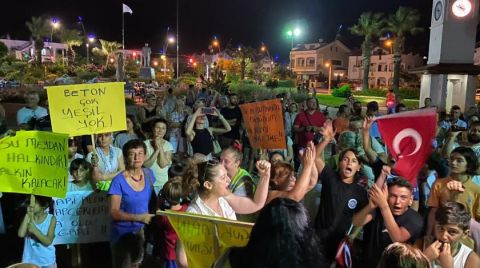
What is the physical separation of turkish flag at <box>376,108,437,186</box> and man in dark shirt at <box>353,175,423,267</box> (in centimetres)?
39

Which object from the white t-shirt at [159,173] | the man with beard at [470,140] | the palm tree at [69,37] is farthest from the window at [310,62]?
the white t-shirt at [159,173]

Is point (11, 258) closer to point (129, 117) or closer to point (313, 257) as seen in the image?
point (129, 117)

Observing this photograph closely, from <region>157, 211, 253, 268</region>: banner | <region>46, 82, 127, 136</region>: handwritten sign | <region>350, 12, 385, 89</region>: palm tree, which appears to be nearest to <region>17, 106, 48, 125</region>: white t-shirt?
<region>46, 82, 127, 136</region>: handwritten sign

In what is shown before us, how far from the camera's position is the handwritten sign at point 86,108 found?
17.3 feet

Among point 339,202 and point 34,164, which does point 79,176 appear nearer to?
point 34,164

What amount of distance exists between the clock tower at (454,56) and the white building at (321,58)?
6297cm

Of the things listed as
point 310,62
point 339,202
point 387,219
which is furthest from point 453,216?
point 310,62

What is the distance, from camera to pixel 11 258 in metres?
5.68

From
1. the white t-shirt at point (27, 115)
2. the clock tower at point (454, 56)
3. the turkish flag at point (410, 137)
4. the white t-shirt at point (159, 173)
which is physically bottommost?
the white t-shirt at point (159, 173)

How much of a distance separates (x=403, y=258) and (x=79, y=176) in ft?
12.0

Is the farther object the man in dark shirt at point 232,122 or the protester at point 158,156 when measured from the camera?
the man in dark shirt at point 232,122

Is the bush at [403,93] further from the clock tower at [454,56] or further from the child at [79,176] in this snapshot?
the child at [79,176]

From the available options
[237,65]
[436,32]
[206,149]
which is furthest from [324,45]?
[206,149]

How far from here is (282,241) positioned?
8.03 feet
